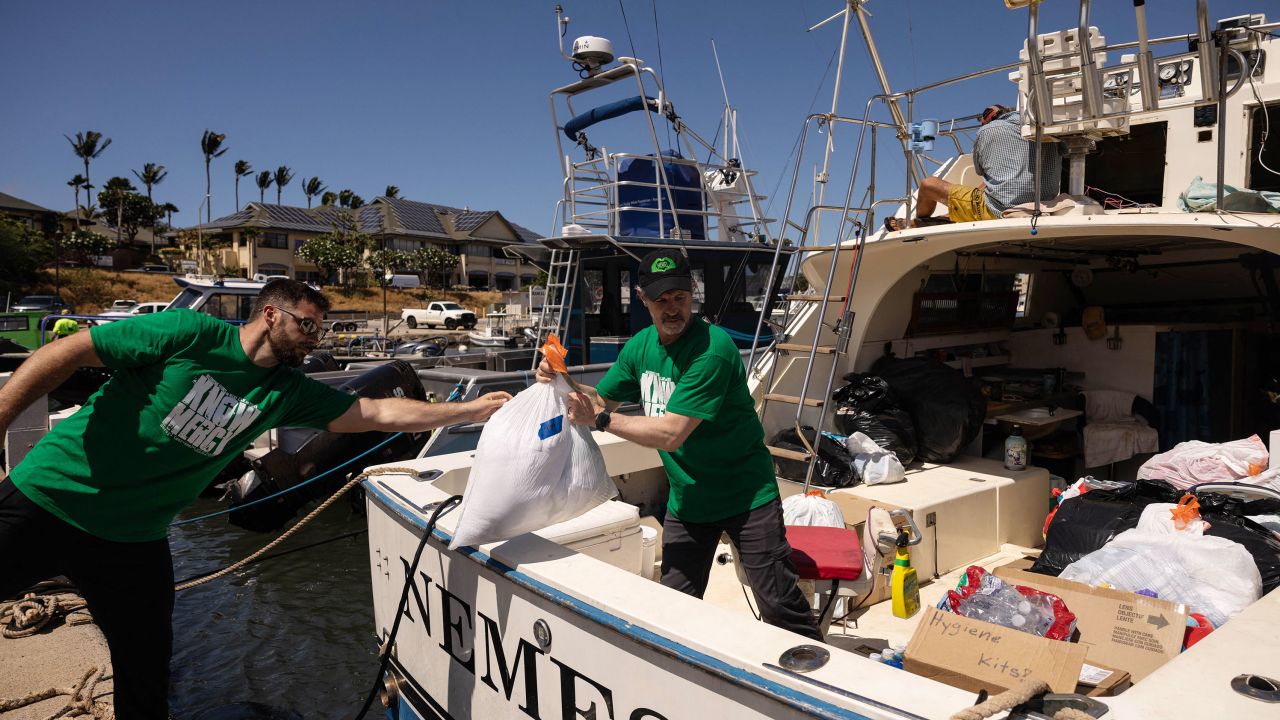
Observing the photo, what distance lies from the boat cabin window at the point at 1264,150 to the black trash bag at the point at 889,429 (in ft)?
8.50

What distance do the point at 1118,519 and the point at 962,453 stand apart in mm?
1907

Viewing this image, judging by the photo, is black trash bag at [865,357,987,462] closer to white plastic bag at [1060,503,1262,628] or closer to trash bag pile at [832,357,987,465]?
trash bag pile at [832,357,987,465]

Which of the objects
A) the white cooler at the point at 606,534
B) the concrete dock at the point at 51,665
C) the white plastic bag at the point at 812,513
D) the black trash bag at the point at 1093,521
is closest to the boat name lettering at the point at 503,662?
the white cooler at the point at 606,534

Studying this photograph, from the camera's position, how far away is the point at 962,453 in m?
5.64

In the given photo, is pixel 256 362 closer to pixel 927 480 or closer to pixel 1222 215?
pixel 927 480

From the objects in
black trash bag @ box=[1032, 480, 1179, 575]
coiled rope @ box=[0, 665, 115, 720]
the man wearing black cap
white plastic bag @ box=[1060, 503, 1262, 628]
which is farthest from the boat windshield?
white plastic bag @ box=[1060, 503, 1262, 628]

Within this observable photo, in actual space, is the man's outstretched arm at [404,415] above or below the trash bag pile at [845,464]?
above

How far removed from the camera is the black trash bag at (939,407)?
5242 mm

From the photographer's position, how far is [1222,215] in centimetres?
389

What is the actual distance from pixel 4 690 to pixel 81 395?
2.80m

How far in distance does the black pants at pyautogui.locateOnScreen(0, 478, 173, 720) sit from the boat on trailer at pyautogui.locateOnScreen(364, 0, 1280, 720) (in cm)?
78

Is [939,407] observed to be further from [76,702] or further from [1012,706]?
[76,702]

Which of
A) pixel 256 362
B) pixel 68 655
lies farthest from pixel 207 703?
pixel 256 362

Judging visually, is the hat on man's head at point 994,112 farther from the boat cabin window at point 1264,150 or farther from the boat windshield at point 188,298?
the boat windshield at point 188,298
